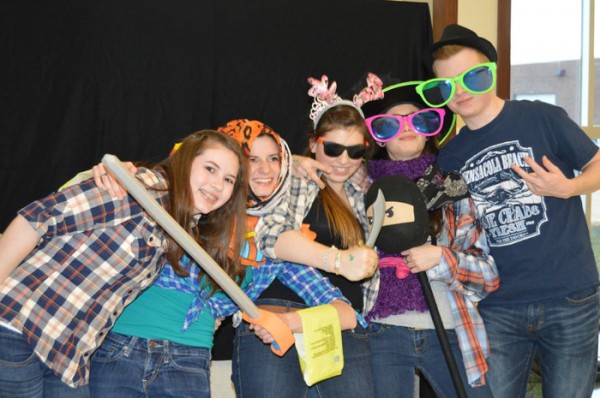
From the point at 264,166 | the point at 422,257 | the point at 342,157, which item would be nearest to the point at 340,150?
the point at 342,157

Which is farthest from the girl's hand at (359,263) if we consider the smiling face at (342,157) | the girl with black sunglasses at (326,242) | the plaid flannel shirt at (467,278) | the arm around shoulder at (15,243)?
the arm around shoulder at (15,243)

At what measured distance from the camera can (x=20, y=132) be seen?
273 centimetres

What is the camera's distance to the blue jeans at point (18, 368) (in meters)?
1.77

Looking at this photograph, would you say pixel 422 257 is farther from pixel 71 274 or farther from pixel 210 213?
pixel 71 274

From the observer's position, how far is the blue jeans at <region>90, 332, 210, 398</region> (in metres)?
1.96

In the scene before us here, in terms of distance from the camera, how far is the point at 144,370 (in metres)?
1.99

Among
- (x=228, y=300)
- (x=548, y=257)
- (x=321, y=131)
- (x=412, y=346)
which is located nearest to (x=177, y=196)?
(x=228, y=300)

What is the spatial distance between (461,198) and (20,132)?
178 centimetres

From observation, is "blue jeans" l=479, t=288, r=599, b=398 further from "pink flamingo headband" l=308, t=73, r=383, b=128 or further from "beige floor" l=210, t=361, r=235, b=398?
"beige floor" l=210, t=361, r=235, b=398

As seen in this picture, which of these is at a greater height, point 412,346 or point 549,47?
point 549,47

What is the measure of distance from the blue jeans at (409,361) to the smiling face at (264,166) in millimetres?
656

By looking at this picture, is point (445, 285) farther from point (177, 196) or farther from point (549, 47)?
→ point (549, 47)

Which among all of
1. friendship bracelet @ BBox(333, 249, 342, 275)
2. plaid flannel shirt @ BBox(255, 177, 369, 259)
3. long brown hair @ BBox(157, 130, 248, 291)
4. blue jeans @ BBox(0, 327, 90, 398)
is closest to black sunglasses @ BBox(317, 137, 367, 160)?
plaid flannel shirt @ BBox(255, 177, 369, 259)

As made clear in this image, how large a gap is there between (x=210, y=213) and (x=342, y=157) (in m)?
0.51
